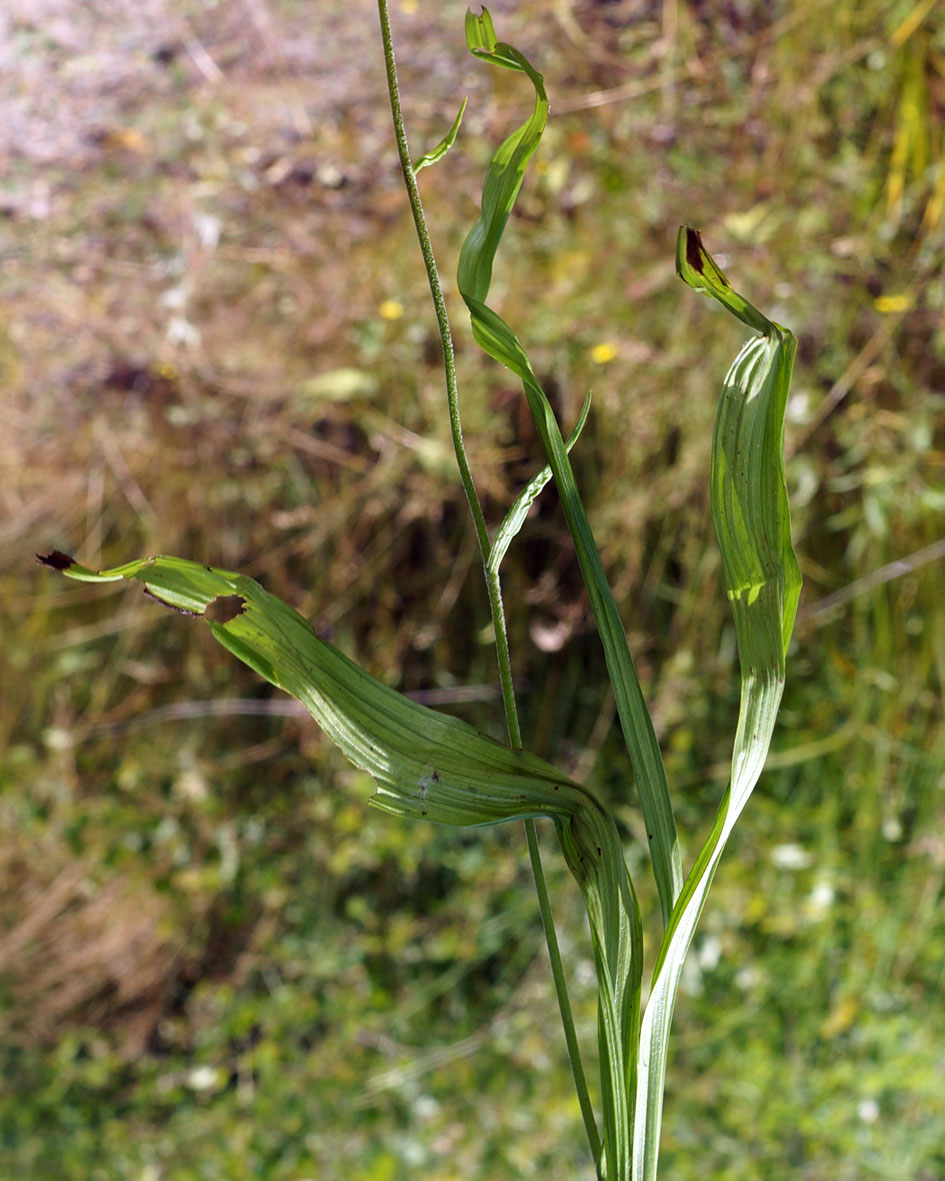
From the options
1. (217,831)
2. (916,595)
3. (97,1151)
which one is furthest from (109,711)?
(916,595)

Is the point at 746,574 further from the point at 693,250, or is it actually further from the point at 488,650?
the point at 488,650

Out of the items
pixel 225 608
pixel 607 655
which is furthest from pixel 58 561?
pixel 607 655

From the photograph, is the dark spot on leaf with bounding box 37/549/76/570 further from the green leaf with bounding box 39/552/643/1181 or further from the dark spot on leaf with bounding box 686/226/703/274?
the dark spot on leaf with bounding box 686/226/703/274

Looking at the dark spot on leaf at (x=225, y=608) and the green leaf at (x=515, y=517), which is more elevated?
the green leaf at (x=515, y=517)

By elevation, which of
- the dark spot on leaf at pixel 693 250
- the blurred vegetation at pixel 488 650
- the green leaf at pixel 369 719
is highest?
the dark spot on leaf at pixel 693 250

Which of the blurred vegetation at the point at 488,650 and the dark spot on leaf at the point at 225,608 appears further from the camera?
the blurred vegetation at the point at 488,650

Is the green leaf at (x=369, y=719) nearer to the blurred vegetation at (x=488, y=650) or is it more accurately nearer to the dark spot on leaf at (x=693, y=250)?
the dark spot on leaf at (x=693, y=250)

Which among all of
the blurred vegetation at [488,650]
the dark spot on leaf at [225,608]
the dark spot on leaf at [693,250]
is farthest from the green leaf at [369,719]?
the blurred vegetation at [488,650]
